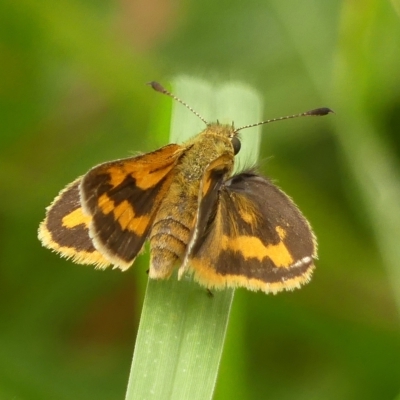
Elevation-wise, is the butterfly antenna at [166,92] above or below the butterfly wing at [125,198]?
above

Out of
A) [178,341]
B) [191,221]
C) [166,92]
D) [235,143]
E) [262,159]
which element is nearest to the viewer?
[178,341]

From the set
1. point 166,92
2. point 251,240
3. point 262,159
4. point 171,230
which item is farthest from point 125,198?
point 262,159

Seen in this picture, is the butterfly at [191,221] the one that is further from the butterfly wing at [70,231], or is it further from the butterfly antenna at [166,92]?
the butterfly antenna at [166,92]

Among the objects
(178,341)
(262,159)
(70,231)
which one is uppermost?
(262,159)

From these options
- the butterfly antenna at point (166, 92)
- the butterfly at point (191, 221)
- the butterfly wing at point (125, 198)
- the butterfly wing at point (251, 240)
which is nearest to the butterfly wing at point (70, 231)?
the butterfly at point (191, 221)

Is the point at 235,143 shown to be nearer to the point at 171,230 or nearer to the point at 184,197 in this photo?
the point at 184,197

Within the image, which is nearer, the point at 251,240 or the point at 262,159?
the point at 251,240
